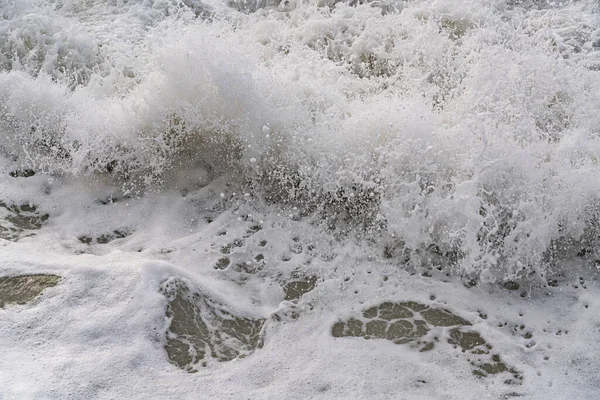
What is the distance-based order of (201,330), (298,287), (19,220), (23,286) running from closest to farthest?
(201,330) < (23,286) < (298,287) < (19,220)

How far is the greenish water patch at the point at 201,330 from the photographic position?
9.51ft

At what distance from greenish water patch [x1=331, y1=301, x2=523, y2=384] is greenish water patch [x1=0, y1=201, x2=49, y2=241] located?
199cm

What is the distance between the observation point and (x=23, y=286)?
3.18m

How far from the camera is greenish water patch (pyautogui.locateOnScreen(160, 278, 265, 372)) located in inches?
114

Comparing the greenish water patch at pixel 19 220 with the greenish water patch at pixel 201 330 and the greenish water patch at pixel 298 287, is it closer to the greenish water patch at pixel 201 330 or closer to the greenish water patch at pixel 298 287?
the greenish water patch at pixel 201 330

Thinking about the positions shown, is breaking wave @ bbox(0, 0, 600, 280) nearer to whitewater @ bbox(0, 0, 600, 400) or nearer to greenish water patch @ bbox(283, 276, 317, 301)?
whitewater @ bbox(0, 0, 600, 400)

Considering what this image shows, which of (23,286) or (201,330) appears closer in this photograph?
(201,330)

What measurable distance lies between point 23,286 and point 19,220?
774 mm

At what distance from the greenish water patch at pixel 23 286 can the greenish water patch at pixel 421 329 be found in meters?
1.51

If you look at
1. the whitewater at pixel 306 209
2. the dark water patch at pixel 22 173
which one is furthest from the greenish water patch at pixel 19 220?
the dark water patch at pixel 22 173

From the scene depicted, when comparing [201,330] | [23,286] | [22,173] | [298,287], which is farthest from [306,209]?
[22,173]

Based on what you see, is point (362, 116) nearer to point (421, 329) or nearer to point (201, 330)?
point (421, 329)

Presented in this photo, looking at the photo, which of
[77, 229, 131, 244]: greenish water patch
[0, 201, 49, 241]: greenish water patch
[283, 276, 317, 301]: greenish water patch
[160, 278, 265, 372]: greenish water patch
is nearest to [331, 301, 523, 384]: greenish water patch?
[283, 276, 317, 301]: greenish water patch

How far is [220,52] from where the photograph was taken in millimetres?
4344
